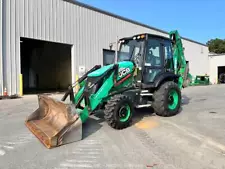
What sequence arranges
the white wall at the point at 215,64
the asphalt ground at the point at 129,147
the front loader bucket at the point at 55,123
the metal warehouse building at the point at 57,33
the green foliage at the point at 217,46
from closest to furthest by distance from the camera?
the asphalt ground at the point at 129,147, the front loader bucket at the point at 55,123, the metal warehouse building at the point at 57,33, the white wall at the point at 215,64, the green foliage at the point at 217,46

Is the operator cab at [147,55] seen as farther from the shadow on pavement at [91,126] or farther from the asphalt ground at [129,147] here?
the shadow on pavement at [91,126]

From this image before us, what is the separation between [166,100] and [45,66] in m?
18.7

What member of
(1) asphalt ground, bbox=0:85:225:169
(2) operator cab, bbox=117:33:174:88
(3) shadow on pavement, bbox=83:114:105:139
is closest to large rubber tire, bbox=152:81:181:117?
(2) operator cab, bbox=117:33:174:88

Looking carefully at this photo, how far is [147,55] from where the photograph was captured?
5.77 meters

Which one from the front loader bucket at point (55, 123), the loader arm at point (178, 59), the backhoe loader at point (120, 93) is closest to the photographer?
the front loader bucket at point (55, 123)

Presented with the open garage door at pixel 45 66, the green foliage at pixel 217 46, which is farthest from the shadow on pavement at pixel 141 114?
the green foliage at pixel 217 46

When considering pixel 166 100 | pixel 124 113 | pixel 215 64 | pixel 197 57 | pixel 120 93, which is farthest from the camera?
pixel 215 64

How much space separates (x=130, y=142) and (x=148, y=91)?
7.80 feet

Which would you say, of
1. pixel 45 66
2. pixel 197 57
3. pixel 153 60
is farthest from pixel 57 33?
pixel 197 57

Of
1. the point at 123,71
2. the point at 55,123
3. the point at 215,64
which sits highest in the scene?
the point at 215,64

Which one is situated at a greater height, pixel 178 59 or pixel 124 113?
pixel 178 59

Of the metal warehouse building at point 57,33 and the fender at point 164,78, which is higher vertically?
the metal warehouse building at point 57,33

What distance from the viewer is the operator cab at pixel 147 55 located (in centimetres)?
571

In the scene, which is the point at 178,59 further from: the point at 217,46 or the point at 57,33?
the point at 217,46
